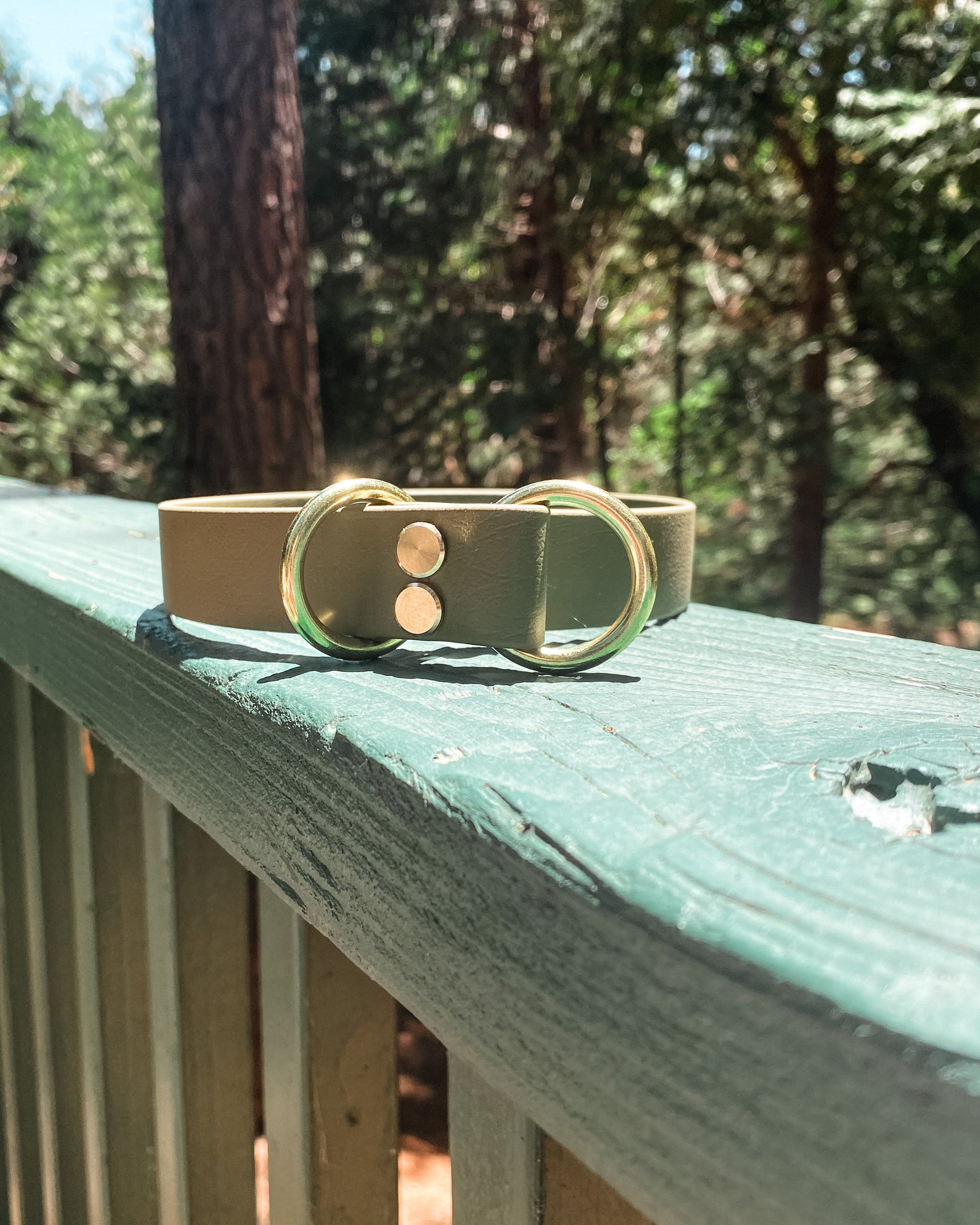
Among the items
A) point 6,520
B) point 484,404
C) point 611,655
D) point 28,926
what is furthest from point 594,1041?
point 484,404

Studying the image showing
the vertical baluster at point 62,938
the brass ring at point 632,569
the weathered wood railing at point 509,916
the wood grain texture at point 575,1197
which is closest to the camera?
the weathered wood railing at point 509,916

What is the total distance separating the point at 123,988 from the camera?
1010mm

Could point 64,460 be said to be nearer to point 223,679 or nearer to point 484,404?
point 484,404

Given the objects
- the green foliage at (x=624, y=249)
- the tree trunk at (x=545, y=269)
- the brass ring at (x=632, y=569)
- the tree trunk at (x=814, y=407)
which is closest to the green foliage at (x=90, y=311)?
the green foliage at (x=624, y=249)

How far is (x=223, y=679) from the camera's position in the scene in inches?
25.2

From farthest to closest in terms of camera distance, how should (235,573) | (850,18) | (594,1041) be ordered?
(850,18), (235,573), (594,1041)

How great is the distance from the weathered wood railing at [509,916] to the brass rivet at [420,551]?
0.07 meters

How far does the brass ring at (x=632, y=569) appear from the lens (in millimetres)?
679

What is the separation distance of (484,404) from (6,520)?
6616 millimetres

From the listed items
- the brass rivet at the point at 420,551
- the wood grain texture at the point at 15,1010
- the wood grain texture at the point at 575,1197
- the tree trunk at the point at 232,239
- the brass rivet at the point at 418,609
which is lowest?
the wood grain texture at the point at 15,1010

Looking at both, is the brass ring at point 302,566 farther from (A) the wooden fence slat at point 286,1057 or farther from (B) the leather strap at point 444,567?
(A) the wooden fence slat at point 286,1057

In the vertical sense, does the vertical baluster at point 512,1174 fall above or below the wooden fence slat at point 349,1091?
above

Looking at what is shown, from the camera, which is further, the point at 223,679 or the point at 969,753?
the point at 223,679

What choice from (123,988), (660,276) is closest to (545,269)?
(660,276)
